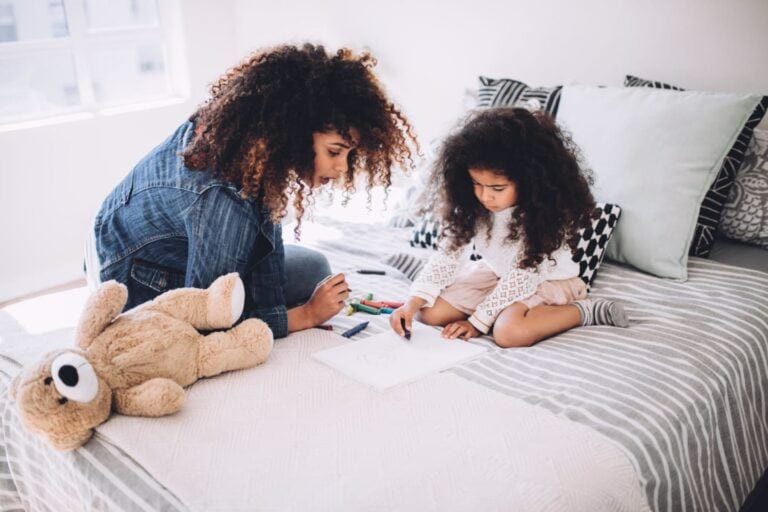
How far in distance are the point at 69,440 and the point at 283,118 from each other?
2.24ft

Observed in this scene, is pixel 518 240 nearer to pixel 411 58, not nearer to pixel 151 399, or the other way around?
pixel 151 399

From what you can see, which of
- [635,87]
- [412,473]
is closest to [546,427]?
[412,473]

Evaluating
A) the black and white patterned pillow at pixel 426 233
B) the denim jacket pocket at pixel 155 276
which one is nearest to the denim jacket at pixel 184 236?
the denim jacket pocket at pixel 155 276

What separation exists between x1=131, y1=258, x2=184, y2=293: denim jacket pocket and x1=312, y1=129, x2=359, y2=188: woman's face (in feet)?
1.20

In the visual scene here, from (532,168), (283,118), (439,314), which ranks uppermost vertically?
(283,118)

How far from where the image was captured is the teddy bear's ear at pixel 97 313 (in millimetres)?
1097

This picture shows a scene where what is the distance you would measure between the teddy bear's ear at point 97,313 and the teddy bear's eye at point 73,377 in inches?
3.6

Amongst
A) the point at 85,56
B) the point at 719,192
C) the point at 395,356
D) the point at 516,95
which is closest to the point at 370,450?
the point at 395,356

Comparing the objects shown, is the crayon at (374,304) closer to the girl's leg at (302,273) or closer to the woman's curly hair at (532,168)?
the girl's leg at (302,273)

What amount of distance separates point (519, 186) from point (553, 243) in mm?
154

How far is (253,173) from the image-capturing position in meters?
1.29

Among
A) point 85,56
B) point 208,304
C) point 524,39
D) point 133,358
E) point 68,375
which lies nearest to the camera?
point 68,375

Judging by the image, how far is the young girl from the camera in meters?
1.46

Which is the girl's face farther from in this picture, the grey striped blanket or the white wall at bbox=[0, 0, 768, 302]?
the white wall at bbox=[0, 0, 768, 302]
